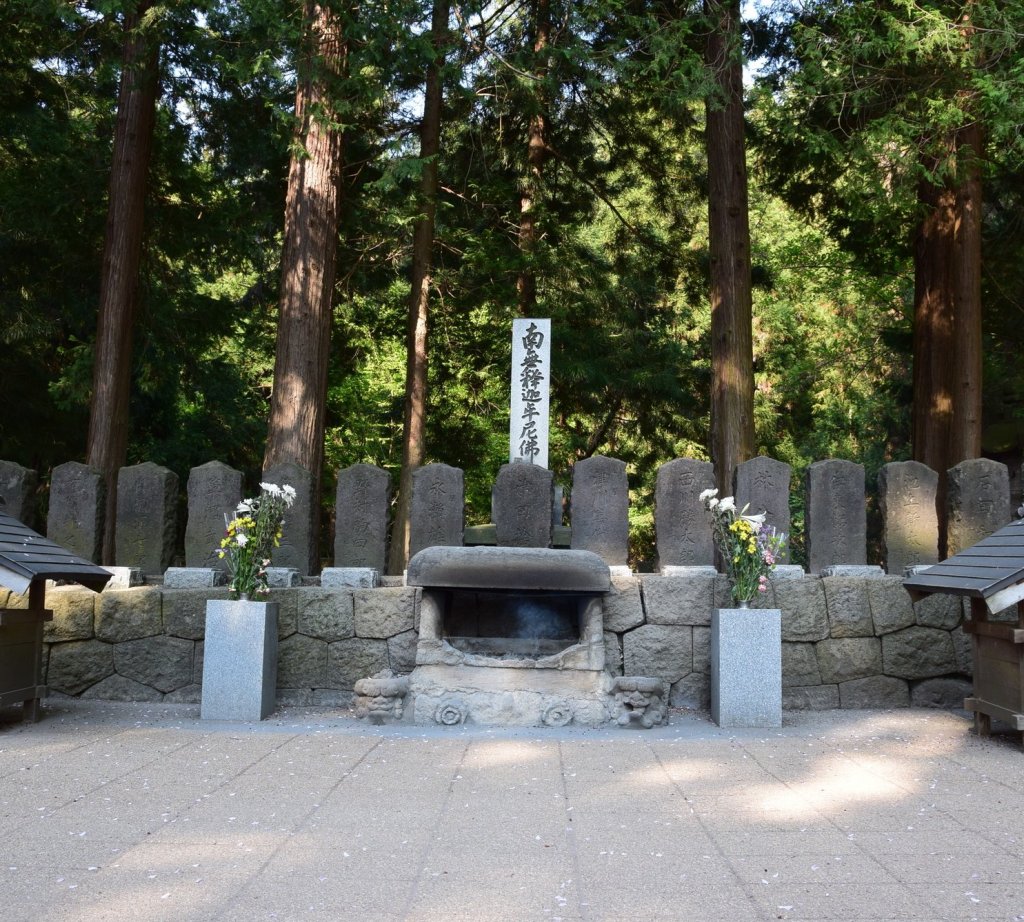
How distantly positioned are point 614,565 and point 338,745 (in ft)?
9.20

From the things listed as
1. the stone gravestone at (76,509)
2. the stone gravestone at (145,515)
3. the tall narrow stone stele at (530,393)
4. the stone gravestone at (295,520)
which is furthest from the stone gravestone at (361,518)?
the tall narrow stone stele at (530,393)

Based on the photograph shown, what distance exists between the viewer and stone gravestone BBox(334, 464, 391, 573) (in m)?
8.09

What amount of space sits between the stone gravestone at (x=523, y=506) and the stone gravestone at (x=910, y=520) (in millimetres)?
2793

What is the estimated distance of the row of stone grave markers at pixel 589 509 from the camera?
311 inches

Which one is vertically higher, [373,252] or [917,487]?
[373,252]

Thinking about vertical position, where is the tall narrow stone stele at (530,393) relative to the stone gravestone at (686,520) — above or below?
above

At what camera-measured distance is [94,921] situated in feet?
10.2

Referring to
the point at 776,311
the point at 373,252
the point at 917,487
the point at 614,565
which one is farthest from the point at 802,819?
the point at 776,311

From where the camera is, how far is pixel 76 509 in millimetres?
8188

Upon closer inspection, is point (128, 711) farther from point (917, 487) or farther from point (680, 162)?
point (680, 162)

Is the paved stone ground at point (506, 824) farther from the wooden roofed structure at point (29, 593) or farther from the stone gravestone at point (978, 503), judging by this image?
the stone gravestone at point (978, 503)

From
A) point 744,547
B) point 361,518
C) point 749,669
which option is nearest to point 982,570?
point 744,547

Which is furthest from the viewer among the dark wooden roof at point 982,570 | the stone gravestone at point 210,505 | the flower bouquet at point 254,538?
the stone gravestone at point 210,505

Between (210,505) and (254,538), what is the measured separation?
0.95 m
